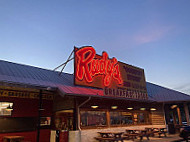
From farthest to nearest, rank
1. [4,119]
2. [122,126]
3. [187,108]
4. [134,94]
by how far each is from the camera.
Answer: [187,108] < [134,94] < [122,126] < [4,119]

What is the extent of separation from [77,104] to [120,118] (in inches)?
179

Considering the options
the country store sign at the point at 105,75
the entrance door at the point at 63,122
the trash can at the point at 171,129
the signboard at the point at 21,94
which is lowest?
the trash can at the point at 171,129

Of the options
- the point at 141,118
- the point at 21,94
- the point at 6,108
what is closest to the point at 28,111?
the point at 21,94

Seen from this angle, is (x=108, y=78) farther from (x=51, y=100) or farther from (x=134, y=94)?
(x=51, y=100)

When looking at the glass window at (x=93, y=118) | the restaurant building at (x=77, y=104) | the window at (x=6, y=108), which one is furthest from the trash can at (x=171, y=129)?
the window at (x=6, y=108)

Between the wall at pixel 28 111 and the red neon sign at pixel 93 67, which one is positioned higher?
the red neon sign at pixel 93 67

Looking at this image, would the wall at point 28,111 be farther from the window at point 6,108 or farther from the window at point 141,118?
the window at point 141,118

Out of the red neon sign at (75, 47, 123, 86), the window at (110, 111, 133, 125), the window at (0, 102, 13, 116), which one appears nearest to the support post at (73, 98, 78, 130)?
the red neon sign at (75, 47, 123, 86)

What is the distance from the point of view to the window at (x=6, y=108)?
36.3 ft

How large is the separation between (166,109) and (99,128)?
8619 mm

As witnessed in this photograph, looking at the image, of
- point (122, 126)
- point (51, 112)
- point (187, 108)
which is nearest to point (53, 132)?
point (51, 112)

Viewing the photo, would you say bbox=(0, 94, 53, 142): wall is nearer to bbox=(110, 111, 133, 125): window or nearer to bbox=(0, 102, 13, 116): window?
bbox=(0, 102, 13, 116): window

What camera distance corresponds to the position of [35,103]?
12.6 meters

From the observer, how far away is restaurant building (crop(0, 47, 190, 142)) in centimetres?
1041
